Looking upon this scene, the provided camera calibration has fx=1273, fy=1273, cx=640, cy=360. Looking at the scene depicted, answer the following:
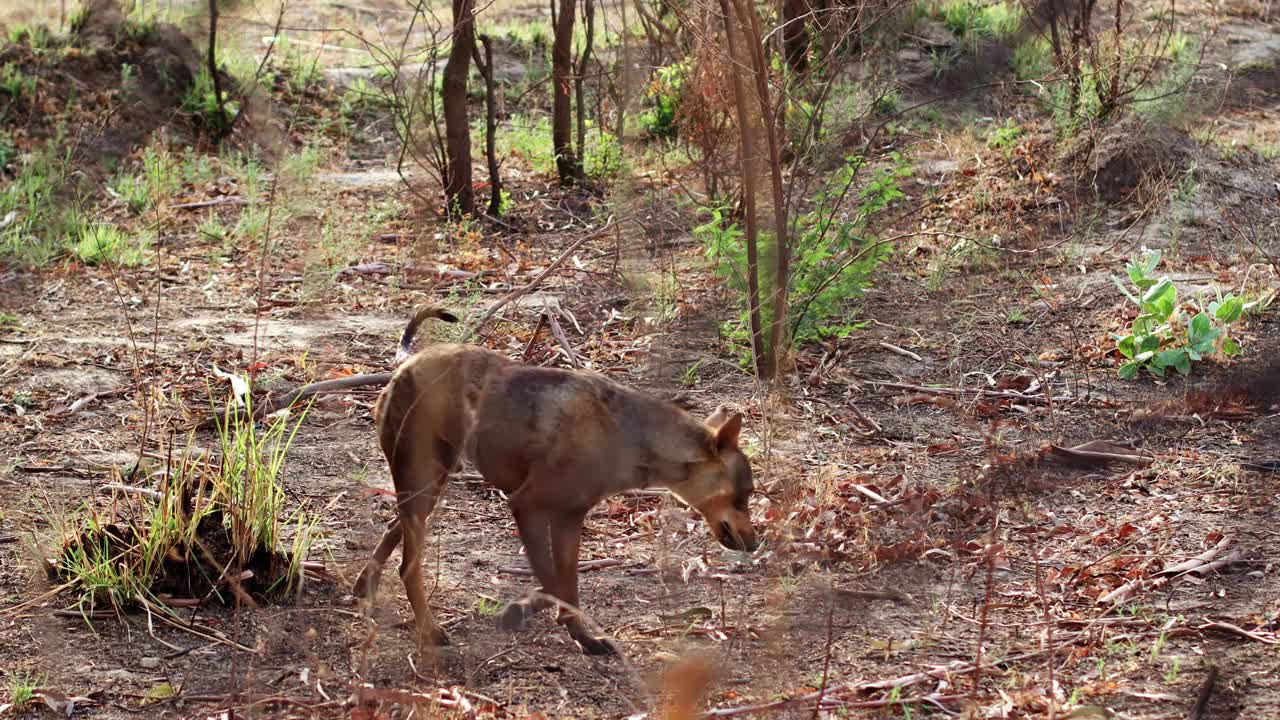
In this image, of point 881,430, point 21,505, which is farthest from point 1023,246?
point 21,505

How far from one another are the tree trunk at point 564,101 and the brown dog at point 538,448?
679 centimetres

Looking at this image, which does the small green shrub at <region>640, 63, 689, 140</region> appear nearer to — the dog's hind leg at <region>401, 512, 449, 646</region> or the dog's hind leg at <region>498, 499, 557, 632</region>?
the dog's hind leg at <region>498, 499, 557, 632</region>

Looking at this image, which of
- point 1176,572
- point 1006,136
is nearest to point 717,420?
point 1176,572

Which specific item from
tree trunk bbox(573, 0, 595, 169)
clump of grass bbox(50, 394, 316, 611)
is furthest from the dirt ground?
tree trunk bbox(573, 0, 595, 169)

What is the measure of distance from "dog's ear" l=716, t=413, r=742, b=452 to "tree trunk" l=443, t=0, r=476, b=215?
643 centimetres

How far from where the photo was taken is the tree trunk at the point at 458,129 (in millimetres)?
11039

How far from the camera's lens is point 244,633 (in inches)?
203

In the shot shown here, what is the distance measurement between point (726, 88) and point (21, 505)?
5.18 meters

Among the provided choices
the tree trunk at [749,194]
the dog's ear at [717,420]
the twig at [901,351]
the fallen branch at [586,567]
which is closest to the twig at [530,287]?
the tree trunk at [749,194]

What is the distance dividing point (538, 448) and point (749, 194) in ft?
8.34

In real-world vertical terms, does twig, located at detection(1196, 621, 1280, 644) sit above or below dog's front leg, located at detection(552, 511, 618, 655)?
below

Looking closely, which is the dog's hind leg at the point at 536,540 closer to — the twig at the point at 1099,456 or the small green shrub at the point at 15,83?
the twig at the point at 1099,456

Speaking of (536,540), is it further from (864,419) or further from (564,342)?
(864,419)

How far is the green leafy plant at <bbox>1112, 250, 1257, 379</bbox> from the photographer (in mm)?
7496
